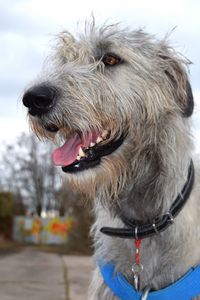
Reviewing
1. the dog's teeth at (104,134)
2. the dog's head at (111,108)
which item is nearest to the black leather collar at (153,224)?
the dog's head at (111,108)

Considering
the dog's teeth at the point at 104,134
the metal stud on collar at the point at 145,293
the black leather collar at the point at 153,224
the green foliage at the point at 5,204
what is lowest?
the green foliage at the point at 5,204

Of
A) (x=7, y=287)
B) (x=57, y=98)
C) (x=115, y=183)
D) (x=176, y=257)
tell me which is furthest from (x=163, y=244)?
(x=7, y=287)

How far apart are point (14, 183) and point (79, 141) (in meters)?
52.0

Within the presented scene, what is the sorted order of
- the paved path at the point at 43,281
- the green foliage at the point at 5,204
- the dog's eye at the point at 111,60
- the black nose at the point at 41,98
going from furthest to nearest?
the green foliage at the point at 5,204
the paved path at the point at 43,281
the dog's eye at the point at 111,60
the black nose at the point at 41,98

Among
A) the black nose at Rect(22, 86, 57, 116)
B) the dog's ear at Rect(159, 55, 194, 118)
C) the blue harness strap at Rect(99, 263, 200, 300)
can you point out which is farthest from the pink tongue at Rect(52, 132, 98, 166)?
the blue harness strap at Rect(99, 263, 200, 300)

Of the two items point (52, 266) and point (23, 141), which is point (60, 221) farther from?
point (52, 266)

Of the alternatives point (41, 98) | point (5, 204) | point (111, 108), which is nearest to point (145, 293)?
point (111, 108)

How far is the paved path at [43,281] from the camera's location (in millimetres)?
8578

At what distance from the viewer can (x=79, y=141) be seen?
3.61 metres

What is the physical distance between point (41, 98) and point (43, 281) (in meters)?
6.99

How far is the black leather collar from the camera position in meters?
3.64

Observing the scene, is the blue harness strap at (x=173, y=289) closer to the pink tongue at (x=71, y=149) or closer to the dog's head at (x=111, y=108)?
the dog's head at (x=111, y=108)

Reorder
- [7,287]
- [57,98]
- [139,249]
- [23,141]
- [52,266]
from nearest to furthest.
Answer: [57,98]
[139,249]
[7,287]
[52,266]
[23,141]

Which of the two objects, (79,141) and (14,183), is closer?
(79,141)
